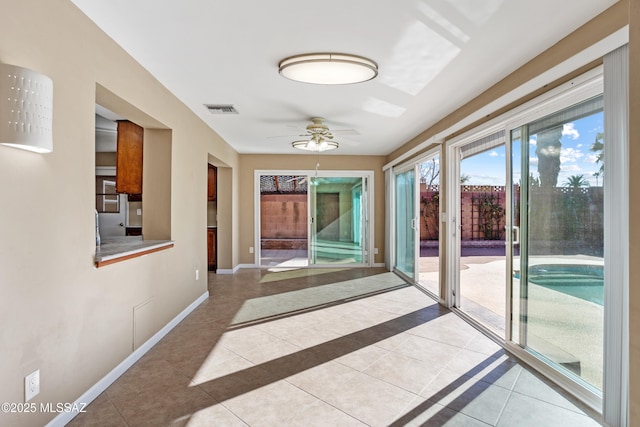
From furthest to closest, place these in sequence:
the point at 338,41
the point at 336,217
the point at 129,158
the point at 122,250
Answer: the point at 336,217
the point at 129,158
the point at 122,250
the point at 338,41

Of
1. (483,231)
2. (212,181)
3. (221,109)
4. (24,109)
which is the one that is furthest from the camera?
(483,231)

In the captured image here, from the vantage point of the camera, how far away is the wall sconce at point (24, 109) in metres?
1.54

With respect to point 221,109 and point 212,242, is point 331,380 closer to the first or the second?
point 221,109

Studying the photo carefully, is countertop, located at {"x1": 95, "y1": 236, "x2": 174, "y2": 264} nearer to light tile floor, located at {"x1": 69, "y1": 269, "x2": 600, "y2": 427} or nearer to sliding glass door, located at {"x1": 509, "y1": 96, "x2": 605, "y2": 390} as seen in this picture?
light tile floor, located at {"x1": 69, "y1": 269, "x2": 600, "y2": 427}

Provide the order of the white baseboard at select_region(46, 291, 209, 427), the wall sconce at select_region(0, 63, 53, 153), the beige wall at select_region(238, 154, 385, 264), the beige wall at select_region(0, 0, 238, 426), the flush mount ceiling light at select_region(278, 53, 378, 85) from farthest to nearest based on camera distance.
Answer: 1. the beige wall at select_region(238, 154, 385, 264)
2. the flush mount ceiling light at select_region(278, 53, 378, 85)
3. the white baseboard at select_region(46, 291, 209, 427)
4. the beige wall at select_region(0, 0, 238, 426)
5. the wall sconce at select_region(0, 63, 53, 153)

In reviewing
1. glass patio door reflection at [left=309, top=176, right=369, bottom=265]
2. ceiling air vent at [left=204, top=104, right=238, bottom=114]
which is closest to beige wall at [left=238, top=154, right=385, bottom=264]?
glass patio door reflection at [left=309, top=176, right=369, bottom=265]

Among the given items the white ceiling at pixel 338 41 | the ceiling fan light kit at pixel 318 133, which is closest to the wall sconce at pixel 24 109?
the white ceiling at pixel 338 41

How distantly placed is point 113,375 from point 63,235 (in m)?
1.12

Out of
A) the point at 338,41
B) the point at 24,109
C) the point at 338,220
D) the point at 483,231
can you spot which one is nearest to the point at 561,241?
the point at 338,41

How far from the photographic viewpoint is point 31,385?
1766 millimetres

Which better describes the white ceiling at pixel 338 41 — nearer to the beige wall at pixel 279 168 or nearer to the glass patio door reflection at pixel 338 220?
the beige wall at pixel 279 168

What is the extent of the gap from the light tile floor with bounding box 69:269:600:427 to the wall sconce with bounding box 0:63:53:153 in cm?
153

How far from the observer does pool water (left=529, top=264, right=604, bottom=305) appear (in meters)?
2.22

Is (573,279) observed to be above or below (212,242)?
above
